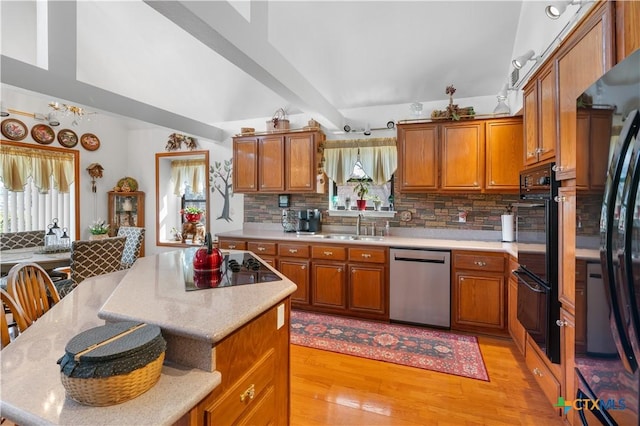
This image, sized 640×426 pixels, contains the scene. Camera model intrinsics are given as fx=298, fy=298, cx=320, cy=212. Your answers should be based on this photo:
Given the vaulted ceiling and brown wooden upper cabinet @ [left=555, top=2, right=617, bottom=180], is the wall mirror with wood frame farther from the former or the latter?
brown wooden upper cabinet @ [left=555, top=2, right=617, bottom=180]

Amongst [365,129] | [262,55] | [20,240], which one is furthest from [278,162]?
[20,240]

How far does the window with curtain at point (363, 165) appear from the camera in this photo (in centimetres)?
396

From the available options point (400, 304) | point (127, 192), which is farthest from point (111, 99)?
point (400, 304)

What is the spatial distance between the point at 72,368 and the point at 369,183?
366 cm

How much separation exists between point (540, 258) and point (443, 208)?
1853 millimetres

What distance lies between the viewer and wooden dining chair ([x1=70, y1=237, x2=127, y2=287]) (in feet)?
9.92

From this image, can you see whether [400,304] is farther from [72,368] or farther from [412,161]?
[72,368]

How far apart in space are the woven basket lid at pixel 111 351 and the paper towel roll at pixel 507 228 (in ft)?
11.6

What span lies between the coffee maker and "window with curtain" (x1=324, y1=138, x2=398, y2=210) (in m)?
0.42

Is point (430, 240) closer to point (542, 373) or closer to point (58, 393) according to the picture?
point (542, 373)

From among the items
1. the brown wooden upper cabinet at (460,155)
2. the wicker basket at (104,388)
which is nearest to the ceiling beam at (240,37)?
the brown wooden upper cabinet at (460,155)

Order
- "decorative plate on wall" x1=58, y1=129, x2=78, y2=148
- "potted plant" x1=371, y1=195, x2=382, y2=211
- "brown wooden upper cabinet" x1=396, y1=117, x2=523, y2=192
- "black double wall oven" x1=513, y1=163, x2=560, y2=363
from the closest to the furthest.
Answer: "black double wall oven" x1=513, y1=163, x2=560, y2=363, "brown wooden upper cabinet" x1=396, y1=117, x2=523, y2=192, "potted plant" x1=371, y1=195, x2=382, y2=211, "decorative plate on wall" x1=58, y1=129, x2=78, y2=148

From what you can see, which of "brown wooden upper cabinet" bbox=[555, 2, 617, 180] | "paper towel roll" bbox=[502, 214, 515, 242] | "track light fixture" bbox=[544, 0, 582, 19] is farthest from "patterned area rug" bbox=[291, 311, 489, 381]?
"track light fixture" bbox=[544, 0, 582, 19]

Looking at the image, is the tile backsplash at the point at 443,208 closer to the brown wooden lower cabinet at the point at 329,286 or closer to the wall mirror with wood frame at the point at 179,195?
the brown wooden lower cabinet at the point at 329,286
